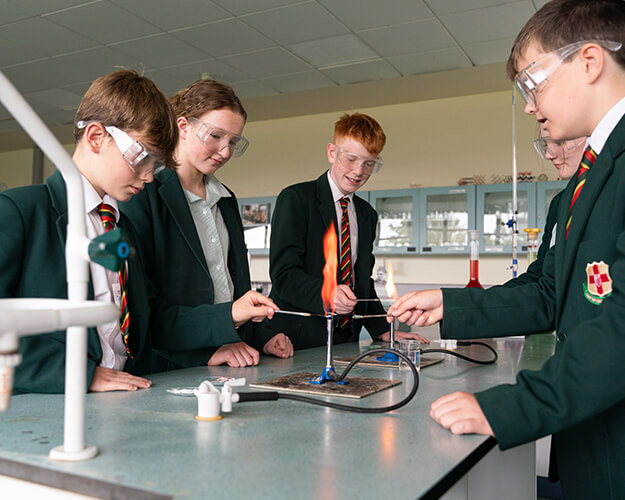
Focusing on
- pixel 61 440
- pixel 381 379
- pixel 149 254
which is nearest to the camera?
pixel 61 440

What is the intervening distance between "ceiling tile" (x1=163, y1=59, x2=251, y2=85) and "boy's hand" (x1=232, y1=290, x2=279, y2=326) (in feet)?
13.3

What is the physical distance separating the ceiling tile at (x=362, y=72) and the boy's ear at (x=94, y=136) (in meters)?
4.11

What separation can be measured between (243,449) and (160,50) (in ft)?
15.4

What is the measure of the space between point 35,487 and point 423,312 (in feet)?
3.19

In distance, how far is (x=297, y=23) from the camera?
173 inches

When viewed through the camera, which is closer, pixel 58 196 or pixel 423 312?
pixel 58 196

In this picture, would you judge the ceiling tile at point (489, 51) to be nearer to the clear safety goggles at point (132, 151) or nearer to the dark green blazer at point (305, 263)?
the dark green blazer at point (305, 263)

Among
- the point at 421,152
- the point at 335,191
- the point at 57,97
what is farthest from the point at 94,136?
the point at 57,97

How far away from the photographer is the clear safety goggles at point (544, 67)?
1.18 meters

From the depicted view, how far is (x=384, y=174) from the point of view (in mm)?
6559

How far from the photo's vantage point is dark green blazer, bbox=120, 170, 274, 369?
5.45ft

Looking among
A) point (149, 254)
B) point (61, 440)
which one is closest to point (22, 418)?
point (61, 440)

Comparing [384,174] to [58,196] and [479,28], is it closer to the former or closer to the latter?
[479,28]

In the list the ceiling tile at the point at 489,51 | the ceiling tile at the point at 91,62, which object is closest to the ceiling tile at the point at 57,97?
the ceiling tile at the point at 91,62
